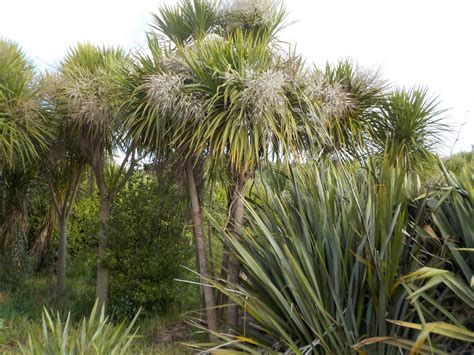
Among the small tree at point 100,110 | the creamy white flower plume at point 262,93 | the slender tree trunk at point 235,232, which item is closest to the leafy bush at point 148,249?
the small tree at point 100,110

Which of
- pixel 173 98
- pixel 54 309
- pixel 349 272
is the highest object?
pixel 173 98

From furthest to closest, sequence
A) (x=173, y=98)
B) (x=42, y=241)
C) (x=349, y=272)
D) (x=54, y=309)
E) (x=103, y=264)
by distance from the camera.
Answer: (x=42, y=241)
(x=54, y=309)
(x=103, y=264)
(x=173, y=98)
(x=349, y=272)

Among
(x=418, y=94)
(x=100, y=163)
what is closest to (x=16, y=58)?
(x=100, y=163)

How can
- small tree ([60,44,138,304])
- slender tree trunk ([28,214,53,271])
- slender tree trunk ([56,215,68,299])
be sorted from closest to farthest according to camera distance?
small tree ([60,44,138,304]) < slender tree trunk ([56,215,68,299]) < slender tree trunk ([28,214,53,271])

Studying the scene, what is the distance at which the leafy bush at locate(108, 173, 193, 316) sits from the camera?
9.87 m

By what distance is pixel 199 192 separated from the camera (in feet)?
30.0

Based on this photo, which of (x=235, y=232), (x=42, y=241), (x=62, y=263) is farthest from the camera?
(x=42, y=241)

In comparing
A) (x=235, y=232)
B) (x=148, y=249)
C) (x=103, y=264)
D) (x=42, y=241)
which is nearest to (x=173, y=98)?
(x=235, y=232)

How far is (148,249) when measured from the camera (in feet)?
32.8

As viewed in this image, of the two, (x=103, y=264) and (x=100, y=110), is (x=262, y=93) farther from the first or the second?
(x=103, y=264)

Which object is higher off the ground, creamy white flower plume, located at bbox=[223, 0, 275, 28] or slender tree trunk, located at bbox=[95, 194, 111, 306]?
creamy white flower plume, located at bbox=[223, 0, 275, 28]

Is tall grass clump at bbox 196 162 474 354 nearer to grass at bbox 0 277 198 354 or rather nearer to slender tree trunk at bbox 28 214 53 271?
grass at bbox 0 277 198 354

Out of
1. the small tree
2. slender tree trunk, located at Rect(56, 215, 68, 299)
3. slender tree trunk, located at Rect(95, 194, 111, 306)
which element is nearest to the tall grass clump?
the small tree

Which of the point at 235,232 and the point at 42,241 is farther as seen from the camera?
the point at 42,241
